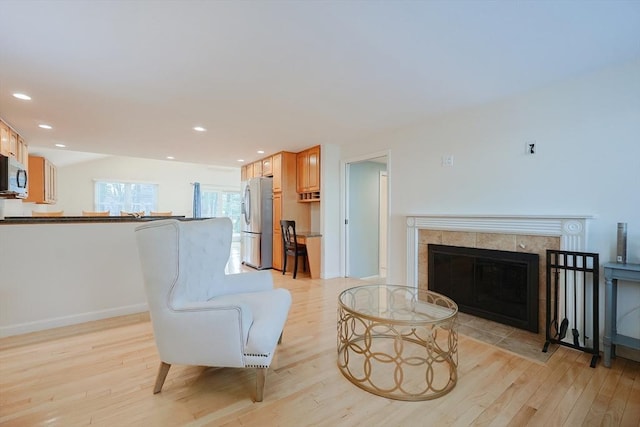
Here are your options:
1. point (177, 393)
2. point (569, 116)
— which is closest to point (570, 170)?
point (569, 116)

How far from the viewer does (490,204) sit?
294cm

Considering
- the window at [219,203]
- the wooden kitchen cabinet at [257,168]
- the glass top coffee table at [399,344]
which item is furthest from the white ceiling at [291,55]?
the window at [219,203]

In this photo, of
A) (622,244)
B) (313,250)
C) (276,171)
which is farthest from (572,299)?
→ (276,171)

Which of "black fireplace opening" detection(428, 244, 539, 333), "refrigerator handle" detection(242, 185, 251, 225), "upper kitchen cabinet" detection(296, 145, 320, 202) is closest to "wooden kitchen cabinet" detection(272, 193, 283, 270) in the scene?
"upper kitchen cabinet" detection(296, 145, 320, 202)

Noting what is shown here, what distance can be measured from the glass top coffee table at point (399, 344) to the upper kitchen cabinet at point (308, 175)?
2.65 meters

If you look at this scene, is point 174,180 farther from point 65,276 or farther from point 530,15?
point 530,15

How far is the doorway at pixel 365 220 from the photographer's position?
4844 mm

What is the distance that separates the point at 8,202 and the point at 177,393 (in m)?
5.35

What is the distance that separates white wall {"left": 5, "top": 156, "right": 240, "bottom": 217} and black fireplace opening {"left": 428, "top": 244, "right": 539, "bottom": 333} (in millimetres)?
7988

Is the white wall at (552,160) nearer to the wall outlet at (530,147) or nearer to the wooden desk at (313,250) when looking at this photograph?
the wall outlet at (530,147)

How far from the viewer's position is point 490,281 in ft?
9.49

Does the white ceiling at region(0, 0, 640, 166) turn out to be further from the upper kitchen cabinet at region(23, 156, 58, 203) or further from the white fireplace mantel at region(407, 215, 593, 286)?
the upper kitchen cabinet at region(23, 156, 58, 203)

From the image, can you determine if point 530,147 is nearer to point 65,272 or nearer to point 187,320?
point 187,320

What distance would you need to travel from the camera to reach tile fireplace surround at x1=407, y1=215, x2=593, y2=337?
236 cm
